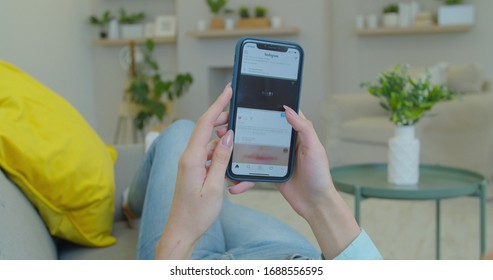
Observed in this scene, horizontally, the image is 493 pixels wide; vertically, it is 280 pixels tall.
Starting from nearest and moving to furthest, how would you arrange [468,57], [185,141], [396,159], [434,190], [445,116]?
[185,141], [434,190], [396,159], [445,116], [468,57]

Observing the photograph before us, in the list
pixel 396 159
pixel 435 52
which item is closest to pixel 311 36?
pixel 435 52

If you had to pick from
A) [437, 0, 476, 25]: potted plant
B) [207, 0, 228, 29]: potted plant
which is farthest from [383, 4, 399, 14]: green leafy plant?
[207, 0, 228, 29]: potted plant

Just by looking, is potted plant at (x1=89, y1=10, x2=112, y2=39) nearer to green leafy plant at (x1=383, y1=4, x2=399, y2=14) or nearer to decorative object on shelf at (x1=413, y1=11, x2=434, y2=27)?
green leafy plant at (x1=383, y1=4, x2=399, y2=14)

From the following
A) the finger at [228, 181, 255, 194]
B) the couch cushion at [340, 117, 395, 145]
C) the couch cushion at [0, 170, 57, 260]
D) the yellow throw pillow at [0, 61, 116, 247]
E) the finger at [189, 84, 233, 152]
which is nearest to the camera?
the finger at [189, 84, 233, 152]

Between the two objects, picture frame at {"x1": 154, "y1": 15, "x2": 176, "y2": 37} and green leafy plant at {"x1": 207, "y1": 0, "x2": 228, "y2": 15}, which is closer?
green leafy plant at {"x1": 207, "y1": 0, "x2": 228, "y2": 15}

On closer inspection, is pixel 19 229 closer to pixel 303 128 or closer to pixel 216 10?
pixel 303 128

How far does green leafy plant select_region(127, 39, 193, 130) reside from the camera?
179 inches

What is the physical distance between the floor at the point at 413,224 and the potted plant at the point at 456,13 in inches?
58.7

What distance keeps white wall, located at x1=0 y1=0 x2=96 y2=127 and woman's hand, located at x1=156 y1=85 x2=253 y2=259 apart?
3.49 meters

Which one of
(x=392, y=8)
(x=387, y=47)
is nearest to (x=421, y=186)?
(x=392, y=8)

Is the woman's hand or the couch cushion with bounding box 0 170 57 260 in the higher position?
the woman's hand

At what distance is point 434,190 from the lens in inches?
67.4

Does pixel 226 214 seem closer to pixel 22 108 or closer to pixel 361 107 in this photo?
pixel 22 108
